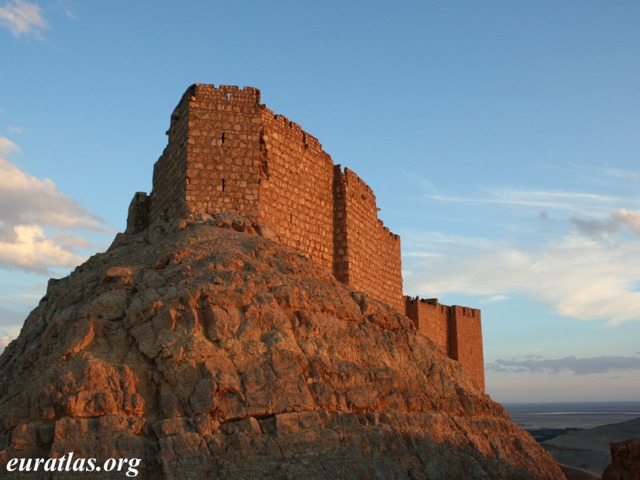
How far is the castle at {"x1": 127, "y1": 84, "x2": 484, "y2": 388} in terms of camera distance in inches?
470

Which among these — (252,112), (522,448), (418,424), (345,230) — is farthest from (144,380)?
(345,230)

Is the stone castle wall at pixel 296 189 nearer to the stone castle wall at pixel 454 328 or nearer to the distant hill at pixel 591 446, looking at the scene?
the stone castle wall at pixel 454 328

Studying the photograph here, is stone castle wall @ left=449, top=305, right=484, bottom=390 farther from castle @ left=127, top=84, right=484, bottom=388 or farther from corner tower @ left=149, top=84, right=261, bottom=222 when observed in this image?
corner tower @ left=149, top=84, right=261, bottom=222

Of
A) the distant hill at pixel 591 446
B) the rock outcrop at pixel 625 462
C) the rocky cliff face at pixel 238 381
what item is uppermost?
the rocky cliff face at pixel 238 381

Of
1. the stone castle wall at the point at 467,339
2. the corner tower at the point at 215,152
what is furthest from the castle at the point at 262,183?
the stone castle wall at the point at 467,339

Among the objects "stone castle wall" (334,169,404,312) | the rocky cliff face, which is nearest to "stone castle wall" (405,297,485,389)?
"stone castle wall" (334,169,404,312)

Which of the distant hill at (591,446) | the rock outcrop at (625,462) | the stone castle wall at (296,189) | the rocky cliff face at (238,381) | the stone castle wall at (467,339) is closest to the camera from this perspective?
the rocky cliff face at (238,381)

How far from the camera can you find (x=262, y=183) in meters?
12.3

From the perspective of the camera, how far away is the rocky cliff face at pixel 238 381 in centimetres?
621

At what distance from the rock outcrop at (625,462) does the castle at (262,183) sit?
656 cm

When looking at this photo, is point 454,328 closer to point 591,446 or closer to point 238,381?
point 591,446

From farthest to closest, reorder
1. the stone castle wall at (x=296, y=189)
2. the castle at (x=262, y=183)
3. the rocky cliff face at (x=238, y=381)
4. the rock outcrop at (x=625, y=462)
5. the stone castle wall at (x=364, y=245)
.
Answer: the stone castle wall at (x=364, y=245)
the stone castle wall at (x=296, y=189)
the castle at (x=262, y=183)
the rock outcrop at (x=625, y=462)
the rocky cliff face at (x=238, y=381)

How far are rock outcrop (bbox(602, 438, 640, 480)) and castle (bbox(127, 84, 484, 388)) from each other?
6.56 metres

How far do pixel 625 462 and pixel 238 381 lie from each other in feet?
20.8
